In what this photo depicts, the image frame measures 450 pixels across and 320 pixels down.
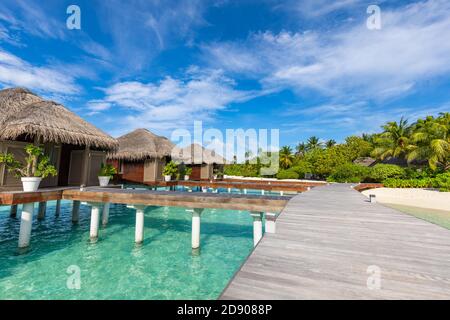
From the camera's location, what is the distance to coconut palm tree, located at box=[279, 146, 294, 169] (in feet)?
123

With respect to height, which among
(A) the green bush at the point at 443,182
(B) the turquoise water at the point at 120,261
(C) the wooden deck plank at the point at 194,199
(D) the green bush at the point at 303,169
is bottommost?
(B) the turquoise water at the point at 120,261

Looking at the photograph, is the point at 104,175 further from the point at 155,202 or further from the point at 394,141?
the point at 394,141

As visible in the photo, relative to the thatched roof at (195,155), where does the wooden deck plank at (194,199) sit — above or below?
below

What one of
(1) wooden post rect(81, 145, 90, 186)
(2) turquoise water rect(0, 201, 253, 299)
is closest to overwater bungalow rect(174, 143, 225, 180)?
(1) wooden post rect(81, 145, 90, 186)

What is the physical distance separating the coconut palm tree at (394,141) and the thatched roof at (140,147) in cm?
2405

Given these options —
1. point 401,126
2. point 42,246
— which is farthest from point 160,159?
point 401,126

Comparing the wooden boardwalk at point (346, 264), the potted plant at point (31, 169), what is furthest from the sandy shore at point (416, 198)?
the potted plant at point (31, 169)

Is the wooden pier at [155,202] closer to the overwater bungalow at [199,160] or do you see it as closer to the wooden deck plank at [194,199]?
the wooden deck plank at [194,199]

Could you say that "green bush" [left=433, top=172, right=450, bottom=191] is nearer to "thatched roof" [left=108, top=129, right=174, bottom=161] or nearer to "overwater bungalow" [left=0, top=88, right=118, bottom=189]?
"thatched roof" [left=108, top=129, right=174, bottom=161]

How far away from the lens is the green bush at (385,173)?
21656mm

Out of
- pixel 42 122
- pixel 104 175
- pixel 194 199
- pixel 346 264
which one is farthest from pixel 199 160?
pixel 346 264

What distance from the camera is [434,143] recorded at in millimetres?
18469

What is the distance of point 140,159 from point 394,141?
27694 millimetres
